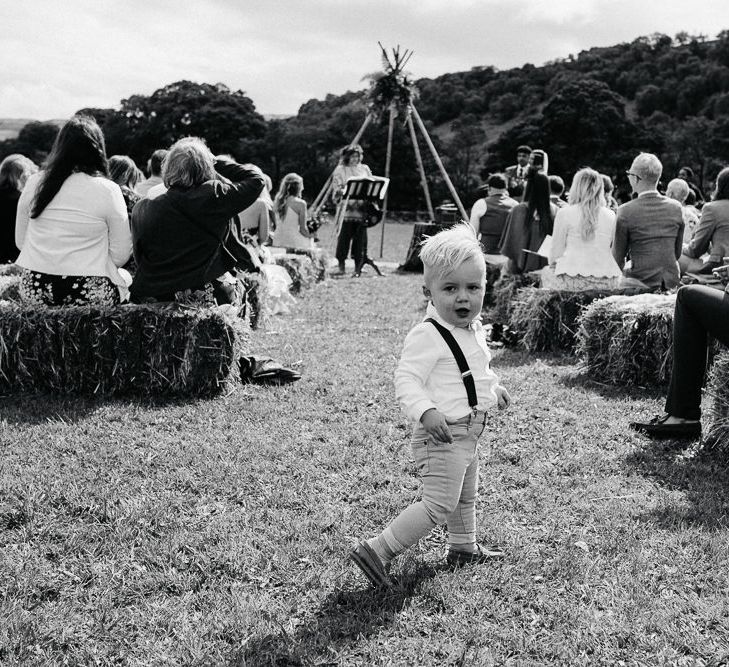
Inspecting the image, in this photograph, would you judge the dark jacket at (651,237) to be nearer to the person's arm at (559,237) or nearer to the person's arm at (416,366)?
the person's arm at (559,237)

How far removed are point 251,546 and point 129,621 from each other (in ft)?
2.27

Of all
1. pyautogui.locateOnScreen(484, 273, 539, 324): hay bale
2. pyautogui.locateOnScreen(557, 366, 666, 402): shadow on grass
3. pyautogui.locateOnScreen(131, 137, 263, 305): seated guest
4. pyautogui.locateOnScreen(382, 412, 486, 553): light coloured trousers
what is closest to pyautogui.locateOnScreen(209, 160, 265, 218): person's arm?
pyautogui.locateOnScreen(131, 137, 263, 305): seated guest

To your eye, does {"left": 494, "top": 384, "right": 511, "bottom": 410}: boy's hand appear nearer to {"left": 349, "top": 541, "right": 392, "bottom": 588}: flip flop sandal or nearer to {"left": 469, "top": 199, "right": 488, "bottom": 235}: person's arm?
{"left": 349, "top": 541, "right": 392, "bottom": 588}: flip flop sandal

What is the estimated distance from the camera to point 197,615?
8.88ft

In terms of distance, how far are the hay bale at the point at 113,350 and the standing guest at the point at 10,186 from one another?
9.60 ft

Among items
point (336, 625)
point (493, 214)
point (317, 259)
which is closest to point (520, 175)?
point (493, 214)

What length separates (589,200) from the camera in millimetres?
7566

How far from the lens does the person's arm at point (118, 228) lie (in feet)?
18.4

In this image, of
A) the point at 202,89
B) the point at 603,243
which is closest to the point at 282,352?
the point at 603,243

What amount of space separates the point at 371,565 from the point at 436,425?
648mm

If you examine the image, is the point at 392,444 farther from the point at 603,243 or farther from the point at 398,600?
the point at 603,243

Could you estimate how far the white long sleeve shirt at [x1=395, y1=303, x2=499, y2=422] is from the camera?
9.31ft

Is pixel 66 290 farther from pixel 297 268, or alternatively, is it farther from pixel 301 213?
pixel 301 213

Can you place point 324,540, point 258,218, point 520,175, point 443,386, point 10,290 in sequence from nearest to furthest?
point 443,386, point 324,540, point 10,290, point 258,218, point 520,175
